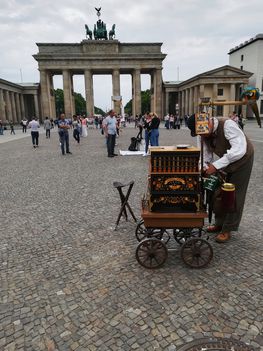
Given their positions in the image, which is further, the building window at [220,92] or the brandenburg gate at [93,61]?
the brandenburg gate at [93,61]

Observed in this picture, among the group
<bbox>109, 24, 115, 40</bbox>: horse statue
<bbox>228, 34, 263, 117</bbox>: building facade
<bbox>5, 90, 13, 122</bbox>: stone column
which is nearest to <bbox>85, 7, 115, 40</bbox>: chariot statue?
<bbox>109, 24, 115, 40</bbox>: horse statue

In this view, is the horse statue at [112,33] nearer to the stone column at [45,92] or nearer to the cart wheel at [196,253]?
the stone column at [45,92]

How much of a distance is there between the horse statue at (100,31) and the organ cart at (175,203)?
2797 inches

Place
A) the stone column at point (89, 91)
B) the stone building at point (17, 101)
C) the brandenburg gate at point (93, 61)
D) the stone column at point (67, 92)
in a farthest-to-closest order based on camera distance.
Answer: the stone column at point (89, 91) → the stone column at point (67, 92) → the brandenburg gate at point (93, 61) → the stone building at point (17, 101)

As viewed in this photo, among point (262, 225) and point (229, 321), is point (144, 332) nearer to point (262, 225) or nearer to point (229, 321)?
point (229, 321)

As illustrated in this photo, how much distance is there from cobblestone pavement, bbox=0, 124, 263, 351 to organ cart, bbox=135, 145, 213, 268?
19 centimetres

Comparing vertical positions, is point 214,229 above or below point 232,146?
below

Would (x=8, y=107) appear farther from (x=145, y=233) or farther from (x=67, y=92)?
(x=145, y=233)

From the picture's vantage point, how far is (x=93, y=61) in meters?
61.6

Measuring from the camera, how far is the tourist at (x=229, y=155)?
11.5 ft

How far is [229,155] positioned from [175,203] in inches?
35.1

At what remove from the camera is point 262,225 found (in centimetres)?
497

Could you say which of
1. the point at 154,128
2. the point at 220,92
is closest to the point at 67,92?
the point at 220,92

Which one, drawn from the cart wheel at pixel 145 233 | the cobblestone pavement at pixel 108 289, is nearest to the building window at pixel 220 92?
the cobblestone pavement at pixel 108 289
